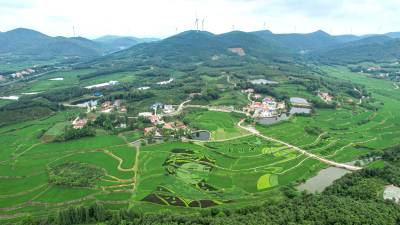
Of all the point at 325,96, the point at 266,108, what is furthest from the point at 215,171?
the point at 325,96

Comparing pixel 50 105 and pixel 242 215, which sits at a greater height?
pixel 50 105

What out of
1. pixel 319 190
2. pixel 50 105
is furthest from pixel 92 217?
pixel 50 105

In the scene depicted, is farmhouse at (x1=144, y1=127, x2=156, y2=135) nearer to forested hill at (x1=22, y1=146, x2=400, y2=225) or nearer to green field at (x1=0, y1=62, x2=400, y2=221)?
green field at (x1=0, y1=62, x2=400, y2=221)

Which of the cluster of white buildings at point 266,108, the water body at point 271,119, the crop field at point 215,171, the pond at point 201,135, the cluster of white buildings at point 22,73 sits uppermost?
the cluster of white buildings at point 22,73

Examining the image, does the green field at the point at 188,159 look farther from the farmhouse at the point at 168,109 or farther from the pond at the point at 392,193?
the pond at the point at 392,193

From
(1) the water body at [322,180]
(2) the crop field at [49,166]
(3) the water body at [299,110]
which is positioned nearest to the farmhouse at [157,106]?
(2) the crop field at [49,166]

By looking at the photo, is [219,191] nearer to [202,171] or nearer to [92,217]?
[202,171]
